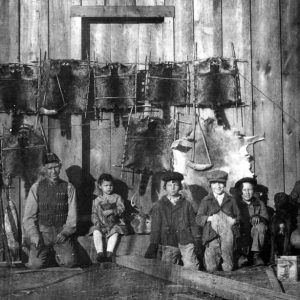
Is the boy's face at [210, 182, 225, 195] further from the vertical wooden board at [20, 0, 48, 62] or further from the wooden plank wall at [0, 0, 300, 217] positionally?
the vertical wooden board at [20, 0, 48, 62]

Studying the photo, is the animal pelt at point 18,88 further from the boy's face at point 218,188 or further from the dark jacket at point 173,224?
the boy's face at point 218,188

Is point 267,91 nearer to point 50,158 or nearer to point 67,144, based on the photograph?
point 67,144

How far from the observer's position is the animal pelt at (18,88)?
336 inches

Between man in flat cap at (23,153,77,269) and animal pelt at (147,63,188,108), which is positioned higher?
animal pelt at (147,63,188,108)

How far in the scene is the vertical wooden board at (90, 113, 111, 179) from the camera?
8875 millimetres

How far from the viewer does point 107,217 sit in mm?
8383

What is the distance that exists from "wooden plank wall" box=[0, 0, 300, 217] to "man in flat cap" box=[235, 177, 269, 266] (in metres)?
0.56

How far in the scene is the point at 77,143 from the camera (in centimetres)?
877

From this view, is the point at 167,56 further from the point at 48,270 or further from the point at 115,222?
the point at 48,270

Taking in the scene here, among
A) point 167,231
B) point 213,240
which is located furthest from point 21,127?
point 213,240

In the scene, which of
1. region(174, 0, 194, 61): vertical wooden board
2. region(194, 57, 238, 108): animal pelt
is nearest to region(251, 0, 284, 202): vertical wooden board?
region(194, 57, 238, 108): animal pelt

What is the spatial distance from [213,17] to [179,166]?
6.70ft

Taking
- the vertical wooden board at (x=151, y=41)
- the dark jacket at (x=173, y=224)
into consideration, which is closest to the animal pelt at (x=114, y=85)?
the vertical wooden board at (x=151, y=41)

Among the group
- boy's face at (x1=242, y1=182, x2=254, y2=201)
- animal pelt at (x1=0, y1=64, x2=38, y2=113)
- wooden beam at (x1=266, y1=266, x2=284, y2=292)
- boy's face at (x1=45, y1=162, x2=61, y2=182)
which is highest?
animal pelt at (x1=0, y1=64, x2=38, y2=113)
